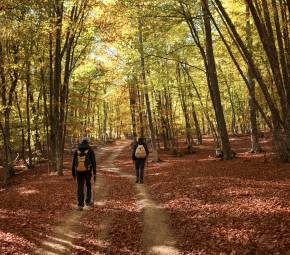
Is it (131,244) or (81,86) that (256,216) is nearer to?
(131,244)

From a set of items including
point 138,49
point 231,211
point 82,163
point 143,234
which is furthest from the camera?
point 138,49

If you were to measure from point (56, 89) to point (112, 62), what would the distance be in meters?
12.5

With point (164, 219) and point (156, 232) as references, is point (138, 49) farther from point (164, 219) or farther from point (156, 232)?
point (156, 232)

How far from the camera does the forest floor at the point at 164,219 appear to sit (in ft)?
24.0

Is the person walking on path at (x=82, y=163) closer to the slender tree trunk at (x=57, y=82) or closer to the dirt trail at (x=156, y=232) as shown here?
the dirt trail at (x=156, y=232)

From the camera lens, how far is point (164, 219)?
9516mm

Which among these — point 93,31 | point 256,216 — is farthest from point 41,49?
point 256,216

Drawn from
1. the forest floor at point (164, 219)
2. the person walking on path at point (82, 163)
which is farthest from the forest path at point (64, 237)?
the person walking on path at point (82, 163)

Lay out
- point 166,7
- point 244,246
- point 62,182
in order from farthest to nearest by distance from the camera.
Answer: point 62,182, point 166,7, point 244,246

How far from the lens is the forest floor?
24.0ft

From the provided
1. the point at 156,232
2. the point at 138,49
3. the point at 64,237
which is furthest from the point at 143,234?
the point at 138,49

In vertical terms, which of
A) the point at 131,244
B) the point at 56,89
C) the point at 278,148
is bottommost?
the point at 131,244

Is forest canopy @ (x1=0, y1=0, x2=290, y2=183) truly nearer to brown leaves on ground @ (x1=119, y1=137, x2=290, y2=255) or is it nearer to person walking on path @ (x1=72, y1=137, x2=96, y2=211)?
brown leaves on ground @ (x1=119, y1=137, x2=290, y2=255)

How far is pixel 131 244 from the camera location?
7.86m
